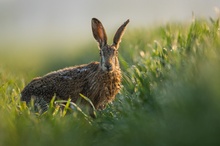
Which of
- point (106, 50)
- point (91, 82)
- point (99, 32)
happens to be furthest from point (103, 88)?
point (99, 32)

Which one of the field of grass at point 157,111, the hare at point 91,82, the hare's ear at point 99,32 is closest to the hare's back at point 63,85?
the hare at point 91,82

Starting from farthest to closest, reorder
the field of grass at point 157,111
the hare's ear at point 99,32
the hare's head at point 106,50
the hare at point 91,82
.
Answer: the hare's ear at point 99,32 < the hare at point 91,82 < the hare's head at point 106,50 < the field of grass at point 157,111

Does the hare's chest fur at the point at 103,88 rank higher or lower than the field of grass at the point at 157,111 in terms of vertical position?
lower

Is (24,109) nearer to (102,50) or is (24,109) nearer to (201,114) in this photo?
(102,50)

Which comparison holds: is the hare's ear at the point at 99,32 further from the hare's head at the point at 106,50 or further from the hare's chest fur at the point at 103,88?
the hare's chest fur at the point at 103,88

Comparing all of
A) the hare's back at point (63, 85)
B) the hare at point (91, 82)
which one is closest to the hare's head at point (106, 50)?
the hare at point (91, 82)

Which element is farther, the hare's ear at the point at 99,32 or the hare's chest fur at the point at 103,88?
the hare's ear at the point at 99,32

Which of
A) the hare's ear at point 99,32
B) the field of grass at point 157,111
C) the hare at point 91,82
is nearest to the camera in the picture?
the field of grass at point 157,111

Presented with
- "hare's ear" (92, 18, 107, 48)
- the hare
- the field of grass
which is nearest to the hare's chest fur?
the hare

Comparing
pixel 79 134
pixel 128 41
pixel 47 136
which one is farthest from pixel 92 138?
pixel 128 41
